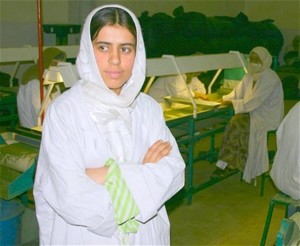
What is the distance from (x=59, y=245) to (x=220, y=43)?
6.55 meters

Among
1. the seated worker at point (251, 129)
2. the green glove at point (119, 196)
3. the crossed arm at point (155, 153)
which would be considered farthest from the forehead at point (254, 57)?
the green glove at point (119, 196)

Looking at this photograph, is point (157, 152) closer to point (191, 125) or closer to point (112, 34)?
point (112, 34)

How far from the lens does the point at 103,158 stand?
4.50ft

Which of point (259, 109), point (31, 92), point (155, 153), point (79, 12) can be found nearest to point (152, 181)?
point (155, 153)

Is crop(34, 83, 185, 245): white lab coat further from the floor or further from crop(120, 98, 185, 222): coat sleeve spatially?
the floor

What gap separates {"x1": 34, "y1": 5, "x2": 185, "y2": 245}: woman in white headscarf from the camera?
4.22 ft

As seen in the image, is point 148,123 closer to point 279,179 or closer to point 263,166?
point 279,179

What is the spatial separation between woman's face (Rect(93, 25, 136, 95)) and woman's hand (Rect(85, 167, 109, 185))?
0.83 ft

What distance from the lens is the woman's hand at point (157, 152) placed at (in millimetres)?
1433

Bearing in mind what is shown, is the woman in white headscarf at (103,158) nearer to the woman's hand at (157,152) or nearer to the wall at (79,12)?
the woman's hand at (157,152)

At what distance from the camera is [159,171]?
1386 millimetres

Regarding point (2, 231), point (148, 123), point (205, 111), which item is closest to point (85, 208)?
point (148, 123)

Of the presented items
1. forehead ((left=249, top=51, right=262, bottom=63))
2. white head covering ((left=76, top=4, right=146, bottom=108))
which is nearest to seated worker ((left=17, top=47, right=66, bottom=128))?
forehead ((left=249, top=51, right=262, bottom=63))

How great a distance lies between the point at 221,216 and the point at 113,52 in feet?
7.84
